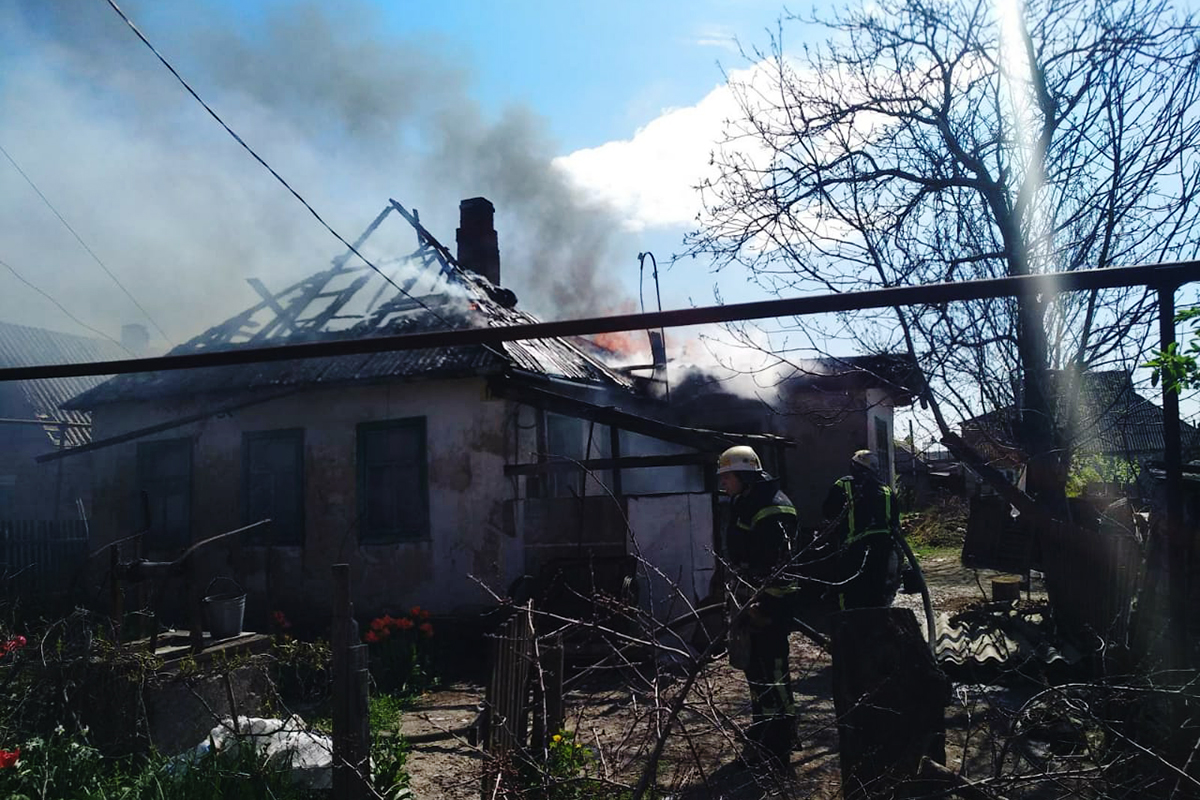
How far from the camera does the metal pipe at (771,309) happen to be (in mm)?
3154

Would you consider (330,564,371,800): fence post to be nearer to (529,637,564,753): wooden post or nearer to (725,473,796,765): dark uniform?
(529,637,564,753): wooden post

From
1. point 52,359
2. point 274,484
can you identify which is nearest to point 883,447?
point 274,484

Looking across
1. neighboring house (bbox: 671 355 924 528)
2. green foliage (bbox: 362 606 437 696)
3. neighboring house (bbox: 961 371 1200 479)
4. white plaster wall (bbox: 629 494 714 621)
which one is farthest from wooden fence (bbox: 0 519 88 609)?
neighboring house (bbox: 961 371 1200 479)

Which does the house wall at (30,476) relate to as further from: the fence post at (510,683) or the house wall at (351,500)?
the fence post at (510,683)

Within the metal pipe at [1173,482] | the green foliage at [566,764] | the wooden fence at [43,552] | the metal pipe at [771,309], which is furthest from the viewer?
the wooden fence at [43,552]

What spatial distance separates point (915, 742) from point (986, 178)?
271 inches

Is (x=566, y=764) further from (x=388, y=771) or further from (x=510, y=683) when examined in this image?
(x=388, y=771)

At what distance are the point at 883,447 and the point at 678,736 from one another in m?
14.4

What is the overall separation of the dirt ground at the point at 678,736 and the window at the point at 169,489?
234 inches

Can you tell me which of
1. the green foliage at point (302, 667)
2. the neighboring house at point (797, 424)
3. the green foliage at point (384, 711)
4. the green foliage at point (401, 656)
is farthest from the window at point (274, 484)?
the neighboring house at point (797, 424)

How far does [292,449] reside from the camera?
11875mm

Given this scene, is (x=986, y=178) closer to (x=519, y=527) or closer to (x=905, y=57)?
(x=905, y=57)

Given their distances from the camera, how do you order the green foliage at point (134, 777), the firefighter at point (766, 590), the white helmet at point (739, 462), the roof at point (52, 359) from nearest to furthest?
the green foliage at point (134, 777) → the firefighter at point (766, 590) → the white helmet at point (739, 462) → the roof at point (52, 359)

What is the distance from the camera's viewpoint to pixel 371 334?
12.1 metres
